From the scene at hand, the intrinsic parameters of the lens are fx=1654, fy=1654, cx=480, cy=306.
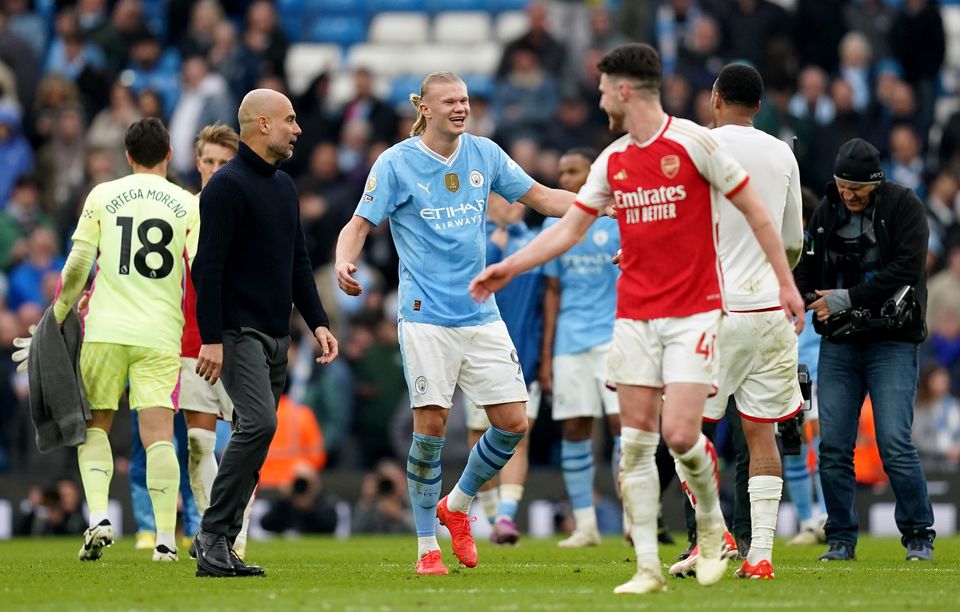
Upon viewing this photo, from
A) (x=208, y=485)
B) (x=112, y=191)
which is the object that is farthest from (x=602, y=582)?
(x=112, y=191)

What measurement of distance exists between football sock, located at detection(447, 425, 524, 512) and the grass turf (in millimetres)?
435

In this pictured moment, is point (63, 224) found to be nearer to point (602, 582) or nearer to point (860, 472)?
point (860, 472)

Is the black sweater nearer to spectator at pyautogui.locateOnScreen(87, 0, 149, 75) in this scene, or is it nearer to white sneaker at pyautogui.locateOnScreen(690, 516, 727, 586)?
white sneaker at pyautogui.locateOnScreen(690, 516, 727, 586)

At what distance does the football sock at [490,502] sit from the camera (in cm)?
1443

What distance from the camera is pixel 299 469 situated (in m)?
16.5

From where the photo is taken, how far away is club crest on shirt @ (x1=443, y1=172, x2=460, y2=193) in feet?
32.5

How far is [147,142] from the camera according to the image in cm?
1135

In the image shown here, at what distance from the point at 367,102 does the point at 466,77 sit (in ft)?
8.69

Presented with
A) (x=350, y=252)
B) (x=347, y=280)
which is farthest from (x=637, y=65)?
(x=350, y=252)

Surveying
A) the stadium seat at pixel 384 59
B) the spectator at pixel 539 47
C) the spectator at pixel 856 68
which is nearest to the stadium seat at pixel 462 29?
the stadium seat at pixel 384 59

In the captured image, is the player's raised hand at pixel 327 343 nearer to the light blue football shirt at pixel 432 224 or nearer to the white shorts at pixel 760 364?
the light blue football shirt at pixel 432 224

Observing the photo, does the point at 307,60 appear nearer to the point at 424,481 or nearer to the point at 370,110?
the point at 370,110

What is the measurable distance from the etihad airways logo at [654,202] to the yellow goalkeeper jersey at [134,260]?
3779 millimetres

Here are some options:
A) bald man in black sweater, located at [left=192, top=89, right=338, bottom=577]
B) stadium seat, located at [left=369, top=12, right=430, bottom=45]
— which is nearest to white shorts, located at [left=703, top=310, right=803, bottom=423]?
bald man in black sweater, located at [left=192, top=89, right=338, bottom=577]
